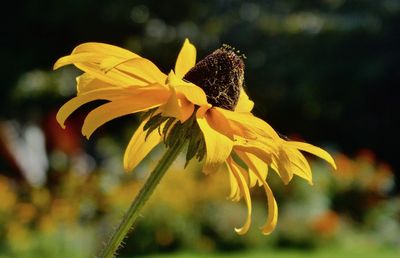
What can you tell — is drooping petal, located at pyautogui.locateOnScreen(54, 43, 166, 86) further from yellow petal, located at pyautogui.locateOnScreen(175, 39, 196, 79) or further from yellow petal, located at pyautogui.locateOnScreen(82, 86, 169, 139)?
yellow petal, located at pyautogui.locateOnScreen(175, 39, 196, 79)

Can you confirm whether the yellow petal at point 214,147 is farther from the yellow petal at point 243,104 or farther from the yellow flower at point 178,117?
the yellow petal at point 243,104

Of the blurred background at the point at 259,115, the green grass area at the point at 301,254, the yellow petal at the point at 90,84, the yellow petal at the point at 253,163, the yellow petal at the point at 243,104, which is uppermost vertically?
the blurred background at the point at 259,115

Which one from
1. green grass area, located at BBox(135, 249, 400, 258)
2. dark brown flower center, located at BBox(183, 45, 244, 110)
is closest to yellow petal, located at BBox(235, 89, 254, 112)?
dark brown flower center, located at BBox(183, 45, 244, 110)

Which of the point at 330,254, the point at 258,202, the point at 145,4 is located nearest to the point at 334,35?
the point at 145,4

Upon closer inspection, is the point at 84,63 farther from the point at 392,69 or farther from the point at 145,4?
the point at 145,4

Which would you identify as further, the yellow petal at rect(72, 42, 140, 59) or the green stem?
the yellow petal at rect(72, 42, 140, 59)

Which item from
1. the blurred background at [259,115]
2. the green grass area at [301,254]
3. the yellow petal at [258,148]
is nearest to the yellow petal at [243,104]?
the yellow petal at [258,148]
